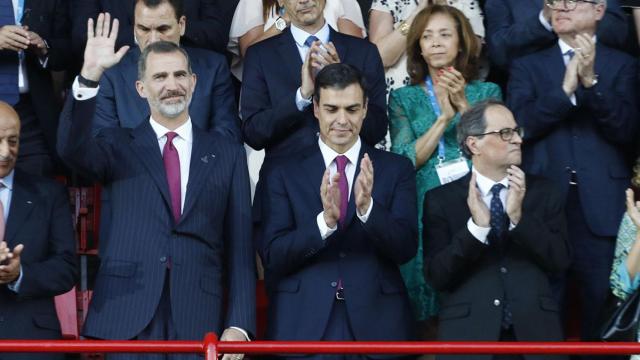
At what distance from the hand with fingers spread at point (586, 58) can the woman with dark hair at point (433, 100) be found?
1.69ft

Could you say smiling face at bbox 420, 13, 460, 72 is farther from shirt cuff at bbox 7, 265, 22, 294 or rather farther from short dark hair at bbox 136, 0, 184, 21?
shirt cuff at bbox 7, 265, 22, 294

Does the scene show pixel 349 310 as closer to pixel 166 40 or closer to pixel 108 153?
pixel 108 153

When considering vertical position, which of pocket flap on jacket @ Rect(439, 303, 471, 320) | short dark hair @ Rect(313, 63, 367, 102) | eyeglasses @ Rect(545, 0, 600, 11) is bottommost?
pocket flap on jacket @ Rect(439, 303, 471, 320)

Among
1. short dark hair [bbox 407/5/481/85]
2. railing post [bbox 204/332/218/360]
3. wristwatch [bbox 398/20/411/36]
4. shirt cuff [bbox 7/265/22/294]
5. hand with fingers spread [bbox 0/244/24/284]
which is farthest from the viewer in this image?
wristwatch [bbox 398/20/411/36]

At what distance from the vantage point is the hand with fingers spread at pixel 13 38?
7.96 metres

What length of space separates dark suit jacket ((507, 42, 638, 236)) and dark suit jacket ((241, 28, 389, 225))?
2.49ft

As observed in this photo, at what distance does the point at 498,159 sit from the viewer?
23.5ft

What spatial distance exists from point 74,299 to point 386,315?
1.77 meters

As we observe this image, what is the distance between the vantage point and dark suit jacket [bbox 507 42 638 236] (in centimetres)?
774

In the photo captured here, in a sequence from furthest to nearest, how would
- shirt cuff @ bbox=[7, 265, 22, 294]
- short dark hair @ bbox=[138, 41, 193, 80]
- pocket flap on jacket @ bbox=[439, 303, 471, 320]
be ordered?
short dark hair @ bbox=[138, 41, 193, 80] → pocket flap on jacket @ bbox=[439, 303, 471, 320] → shirt cuff @ bbox=[7, 265, 22, 294]

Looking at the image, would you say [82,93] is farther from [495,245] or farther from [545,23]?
[545,23]

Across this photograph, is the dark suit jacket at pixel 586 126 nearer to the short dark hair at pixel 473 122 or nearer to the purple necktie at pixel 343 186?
the short dark hair at pixel 473 122


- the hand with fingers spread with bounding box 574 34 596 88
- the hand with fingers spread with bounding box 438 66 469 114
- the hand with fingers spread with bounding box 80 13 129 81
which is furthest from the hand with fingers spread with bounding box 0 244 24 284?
the hand with fingers spread with bounding box 574 34 596 88

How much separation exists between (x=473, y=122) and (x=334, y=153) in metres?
0.67
